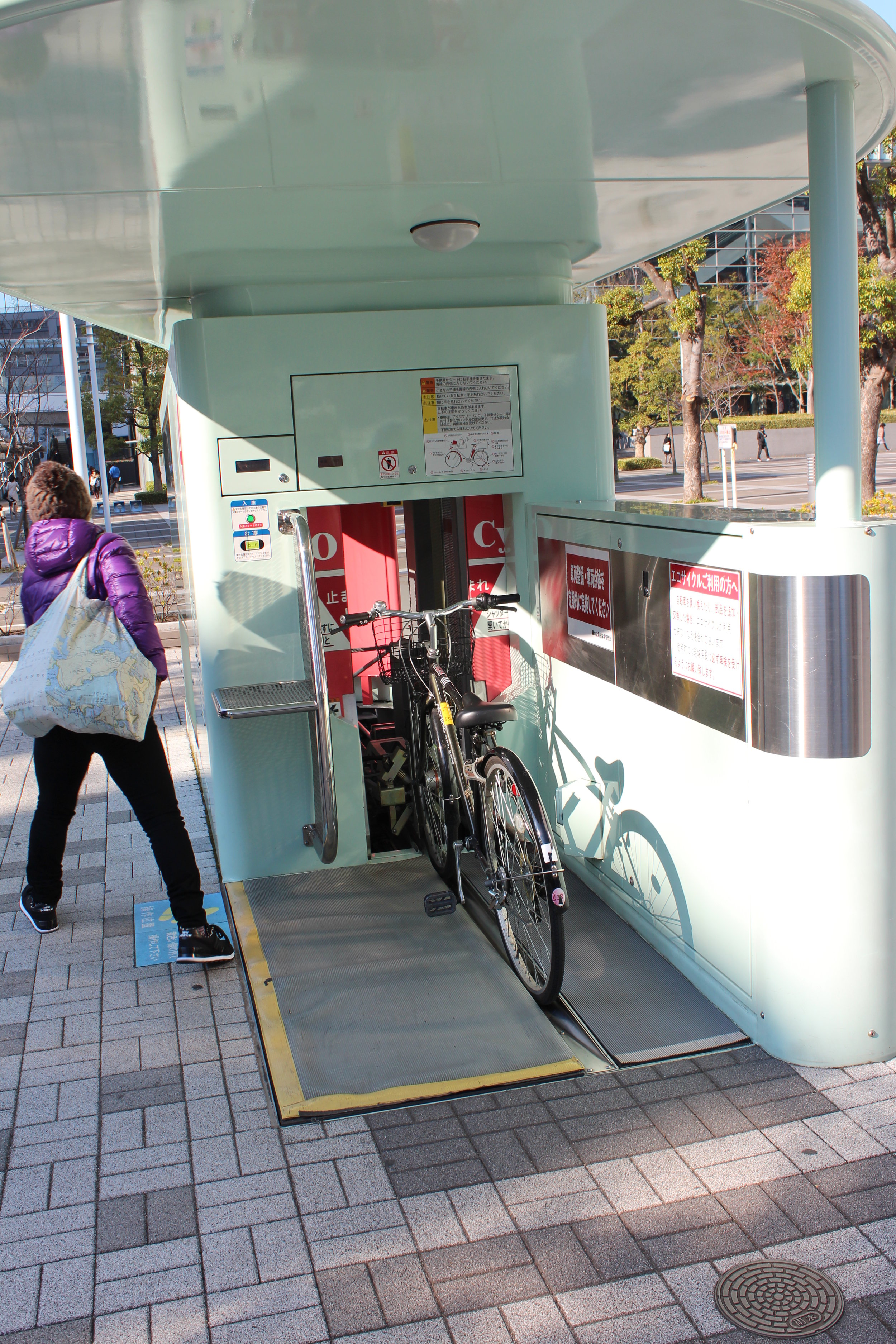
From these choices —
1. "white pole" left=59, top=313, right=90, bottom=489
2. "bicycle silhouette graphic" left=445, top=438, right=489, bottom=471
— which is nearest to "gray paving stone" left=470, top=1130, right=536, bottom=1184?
"bicycle silhouette graphic" left=445, top=438, right=489, bottom=471

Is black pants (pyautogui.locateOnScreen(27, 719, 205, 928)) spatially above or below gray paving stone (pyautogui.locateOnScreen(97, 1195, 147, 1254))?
above

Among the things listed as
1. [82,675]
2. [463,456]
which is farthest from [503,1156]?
[463,456]

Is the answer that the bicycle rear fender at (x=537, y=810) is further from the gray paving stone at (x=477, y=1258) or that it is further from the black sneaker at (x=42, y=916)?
the black sneaker at (x=42, y=916)

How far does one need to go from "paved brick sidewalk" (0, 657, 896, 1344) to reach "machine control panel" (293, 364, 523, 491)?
2325 millimetres

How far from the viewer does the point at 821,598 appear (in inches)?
115

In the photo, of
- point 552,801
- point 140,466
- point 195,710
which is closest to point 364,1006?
point 552,801

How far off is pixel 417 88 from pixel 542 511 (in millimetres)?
2316

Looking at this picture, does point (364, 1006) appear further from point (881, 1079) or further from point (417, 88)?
point (417, 88)

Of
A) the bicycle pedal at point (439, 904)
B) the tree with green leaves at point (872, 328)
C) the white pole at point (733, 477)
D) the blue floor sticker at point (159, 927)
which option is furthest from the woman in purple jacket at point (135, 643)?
the white pole at point (733, 477)

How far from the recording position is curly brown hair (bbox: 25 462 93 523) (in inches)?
156

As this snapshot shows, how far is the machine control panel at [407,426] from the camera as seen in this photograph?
4609mm

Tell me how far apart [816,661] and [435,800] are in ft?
6.99

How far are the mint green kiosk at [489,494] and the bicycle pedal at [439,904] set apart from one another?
5.3 inches

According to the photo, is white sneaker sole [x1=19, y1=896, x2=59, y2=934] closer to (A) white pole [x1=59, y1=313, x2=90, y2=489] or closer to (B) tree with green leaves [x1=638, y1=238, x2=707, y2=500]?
(A) white pole [x1=59, y1=313, x2=90, y2=489]
